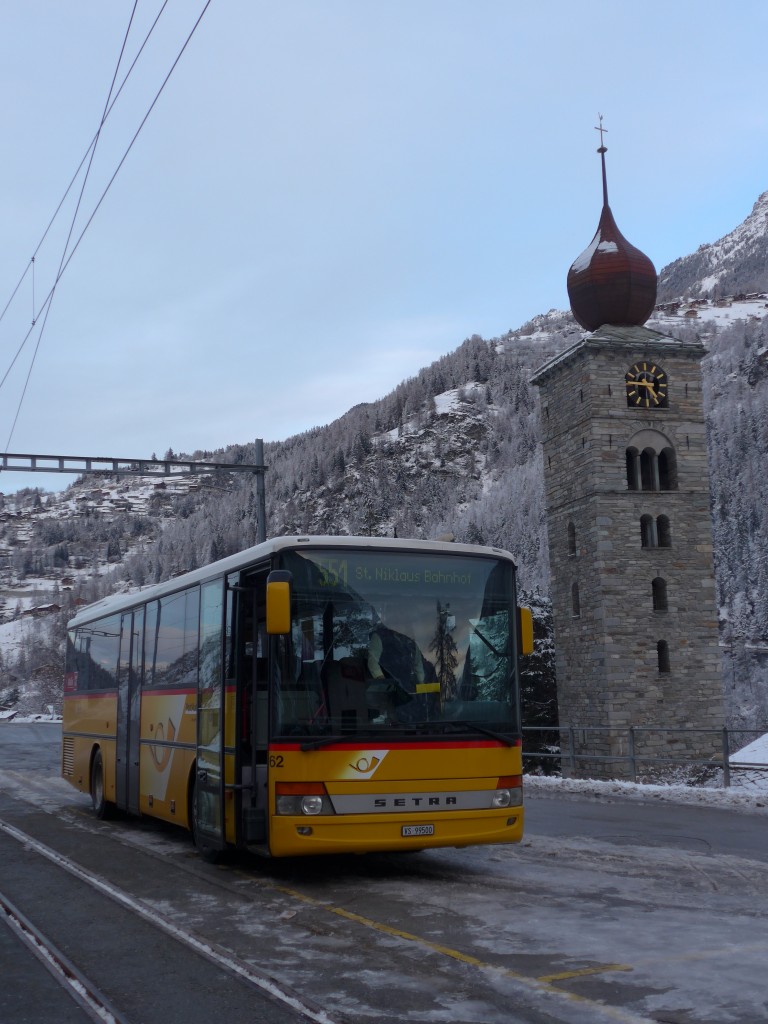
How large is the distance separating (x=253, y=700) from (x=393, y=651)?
122cm

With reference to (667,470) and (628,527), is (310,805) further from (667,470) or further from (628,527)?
(667,470)

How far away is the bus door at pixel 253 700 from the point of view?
939 centimetres

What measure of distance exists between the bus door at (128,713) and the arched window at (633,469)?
1354 inches

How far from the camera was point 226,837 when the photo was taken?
9.86 meters

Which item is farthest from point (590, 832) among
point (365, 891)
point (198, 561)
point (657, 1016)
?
point (198, 561)

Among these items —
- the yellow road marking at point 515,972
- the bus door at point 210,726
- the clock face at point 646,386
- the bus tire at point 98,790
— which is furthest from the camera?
the clock face at point 646,386

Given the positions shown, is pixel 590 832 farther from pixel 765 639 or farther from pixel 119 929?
pixel 765 639

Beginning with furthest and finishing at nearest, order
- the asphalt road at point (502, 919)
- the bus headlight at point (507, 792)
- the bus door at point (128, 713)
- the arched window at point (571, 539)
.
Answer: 1. the arched window at point (571, 539)
2. the bus door at point (128, 713)
3. the bus headlight at point (507, 792)
4. the asphalt road at point (502, 919)

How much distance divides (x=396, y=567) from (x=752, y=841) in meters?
5.20

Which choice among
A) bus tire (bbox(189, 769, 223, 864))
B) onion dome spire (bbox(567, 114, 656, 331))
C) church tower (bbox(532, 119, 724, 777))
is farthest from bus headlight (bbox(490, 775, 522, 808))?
onion dome spire (bbox(567, 114, 656, 331))

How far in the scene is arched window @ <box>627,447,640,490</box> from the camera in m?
46.2

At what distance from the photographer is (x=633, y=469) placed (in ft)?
153

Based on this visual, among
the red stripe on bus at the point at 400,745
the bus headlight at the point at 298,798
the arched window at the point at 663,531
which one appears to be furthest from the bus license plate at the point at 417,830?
the arched window at the point at 663,531

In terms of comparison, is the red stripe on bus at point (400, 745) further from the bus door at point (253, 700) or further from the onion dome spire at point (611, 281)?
the onion dome spire at point (611, 281)
